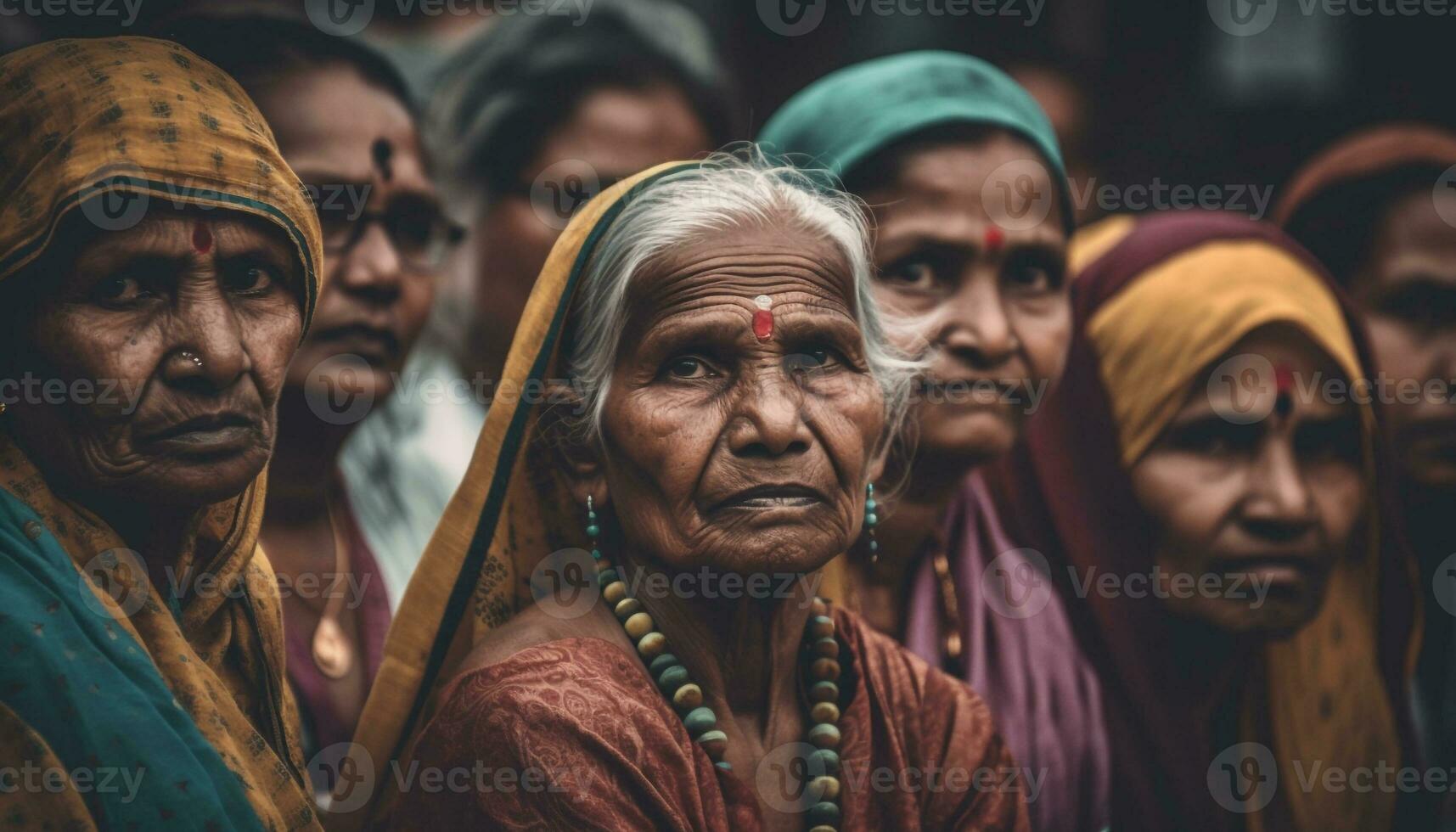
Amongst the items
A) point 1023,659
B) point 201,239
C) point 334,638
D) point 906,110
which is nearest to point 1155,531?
point 1023,659

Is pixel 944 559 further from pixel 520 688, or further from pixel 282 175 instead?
pixel 282 175

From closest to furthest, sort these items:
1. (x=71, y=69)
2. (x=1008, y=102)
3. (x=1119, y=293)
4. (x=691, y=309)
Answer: (x=71, y=69), (x=691, y=309), (x=1008, y=102), (x=1119, y=293)

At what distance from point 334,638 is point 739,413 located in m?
1.68

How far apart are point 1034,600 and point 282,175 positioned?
2625 millimetres

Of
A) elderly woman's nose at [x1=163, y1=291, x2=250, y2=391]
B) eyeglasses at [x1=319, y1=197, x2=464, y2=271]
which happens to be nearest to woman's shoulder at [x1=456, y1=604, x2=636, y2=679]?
elderly woman's nose at [x1=163, y1=291, x2=250, y2=391]

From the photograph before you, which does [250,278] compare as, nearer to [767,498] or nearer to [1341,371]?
[767,498]

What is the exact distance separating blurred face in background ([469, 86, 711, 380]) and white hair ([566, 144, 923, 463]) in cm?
162

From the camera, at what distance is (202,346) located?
2.40 meters

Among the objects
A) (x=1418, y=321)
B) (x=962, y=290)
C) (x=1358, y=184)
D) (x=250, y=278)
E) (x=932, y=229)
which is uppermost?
(x=1358, y=184)

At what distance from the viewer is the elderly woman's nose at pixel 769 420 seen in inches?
103

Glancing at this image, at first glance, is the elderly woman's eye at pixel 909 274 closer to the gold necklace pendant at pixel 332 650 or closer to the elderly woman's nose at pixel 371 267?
the elderly woman's nose at pixel 371 267

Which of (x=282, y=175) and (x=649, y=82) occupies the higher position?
(x=649, y=82)

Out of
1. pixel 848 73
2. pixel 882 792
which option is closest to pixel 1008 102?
pixel 848 73

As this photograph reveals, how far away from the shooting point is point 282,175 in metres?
2.55
